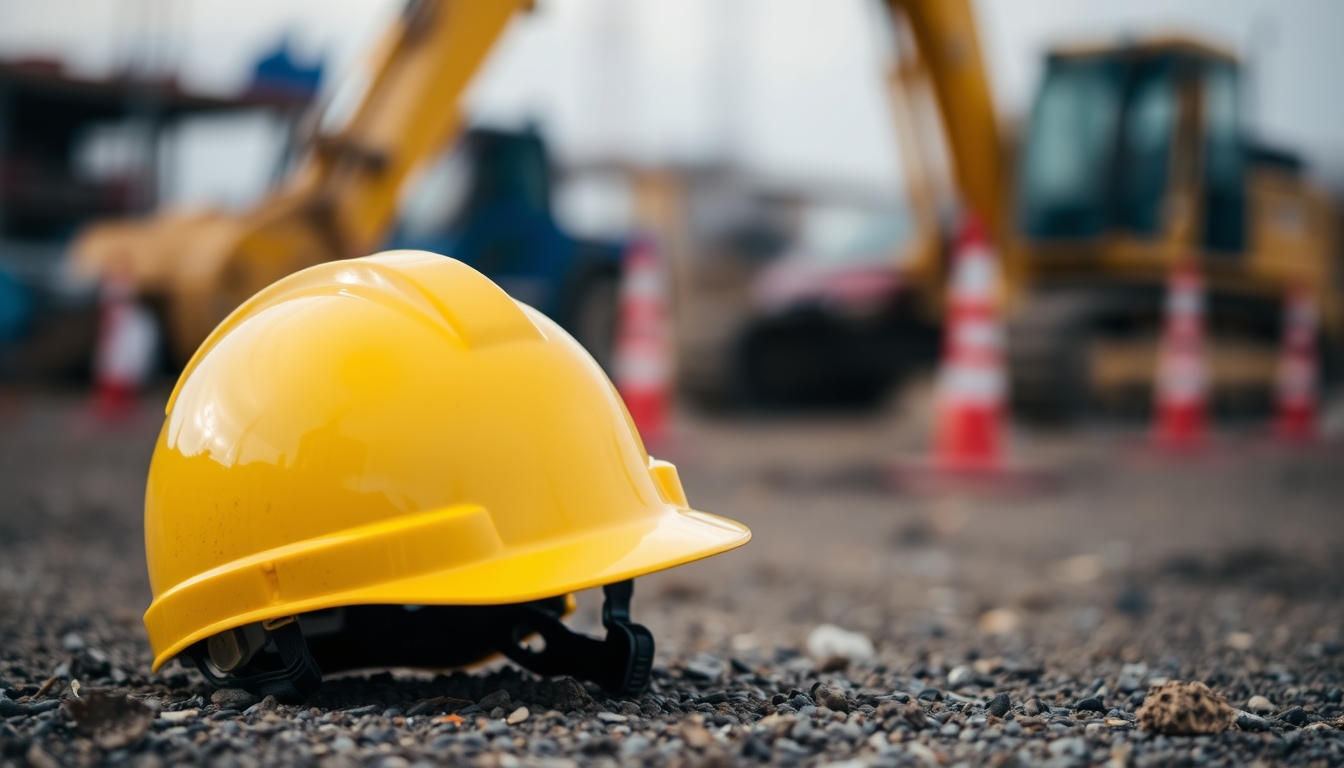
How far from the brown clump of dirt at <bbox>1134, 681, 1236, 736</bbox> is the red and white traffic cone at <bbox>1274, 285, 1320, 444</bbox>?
7.68 m

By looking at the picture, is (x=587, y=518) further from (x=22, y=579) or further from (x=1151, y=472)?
(x=1151, y=472)

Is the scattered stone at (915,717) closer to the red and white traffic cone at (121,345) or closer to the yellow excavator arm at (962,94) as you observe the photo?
the yellow excavator arm at (962,94)

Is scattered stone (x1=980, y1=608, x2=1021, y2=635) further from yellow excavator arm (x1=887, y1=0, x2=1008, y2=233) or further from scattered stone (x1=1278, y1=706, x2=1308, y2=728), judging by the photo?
yellow excavator arm (x1=887, y1=0, x2=1008, y2=233)

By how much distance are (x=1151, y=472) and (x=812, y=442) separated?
237 cm

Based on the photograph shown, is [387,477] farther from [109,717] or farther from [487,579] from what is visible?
[109,717]

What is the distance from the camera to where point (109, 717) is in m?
1.88

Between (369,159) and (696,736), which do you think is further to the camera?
(369,159)

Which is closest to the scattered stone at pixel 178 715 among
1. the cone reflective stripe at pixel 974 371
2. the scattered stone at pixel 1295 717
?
the scattered stone at pixel 1295 717

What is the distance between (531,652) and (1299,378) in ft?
27.2

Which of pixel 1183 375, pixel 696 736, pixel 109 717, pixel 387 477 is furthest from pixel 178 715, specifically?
pixel 1183 375

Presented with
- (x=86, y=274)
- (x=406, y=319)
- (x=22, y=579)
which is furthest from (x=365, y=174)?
(x=86, y=274)

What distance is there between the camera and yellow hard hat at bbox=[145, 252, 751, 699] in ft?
6.34

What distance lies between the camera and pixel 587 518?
6.72ft

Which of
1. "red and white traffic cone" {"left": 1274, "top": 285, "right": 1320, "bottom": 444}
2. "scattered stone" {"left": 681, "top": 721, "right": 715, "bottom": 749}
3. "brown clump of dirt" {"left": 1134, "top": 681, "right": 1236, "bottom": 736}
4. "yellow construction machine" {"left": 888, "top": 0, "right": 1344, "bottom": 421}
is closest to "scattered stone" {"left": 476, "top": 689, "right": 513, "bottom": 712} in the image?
"scattered stone" {"left": 681, "top": 721, "right": 715, "bottom": 749}
